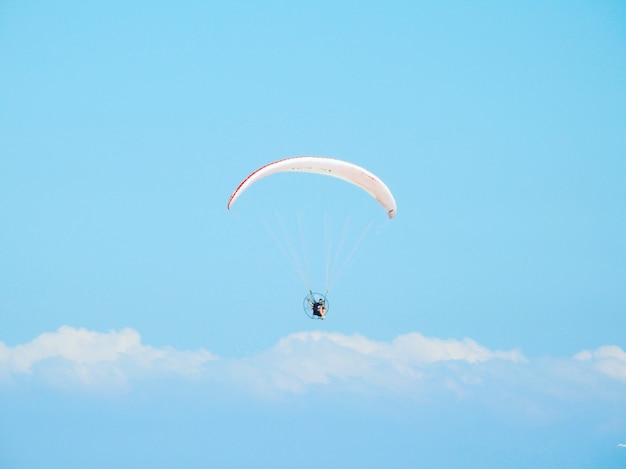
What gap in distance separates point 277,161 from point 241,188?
195 centimetres

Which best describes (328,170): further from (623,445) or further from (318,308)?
(623,445)

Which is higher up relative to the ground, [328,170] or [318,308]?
[328,170]

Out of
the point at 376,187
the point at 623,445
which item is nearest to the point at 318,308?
the point at 376,187

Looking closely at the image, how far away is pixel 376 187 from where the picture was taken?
65500 mm

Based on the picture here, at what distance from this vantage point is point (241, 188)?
63.2 meters

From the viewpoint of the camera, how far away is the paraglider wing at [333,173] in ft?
208

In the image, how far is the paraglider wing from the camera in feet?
208

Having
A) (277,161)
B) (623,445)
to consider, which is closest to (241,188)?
(277,161)

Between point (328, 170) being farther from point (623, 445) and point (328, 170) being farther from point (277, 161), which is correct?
point (623, 445)

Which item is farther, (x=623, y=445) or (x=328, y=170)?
(x=623, y=445)

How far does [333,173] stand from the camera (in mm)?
64812

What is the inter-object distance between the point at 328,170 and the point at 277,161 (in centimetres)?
245

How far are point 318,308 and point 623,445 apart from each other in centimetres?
3413

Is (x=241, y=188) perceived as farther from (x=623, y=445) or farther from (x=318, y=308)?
(x=623, y=445)
